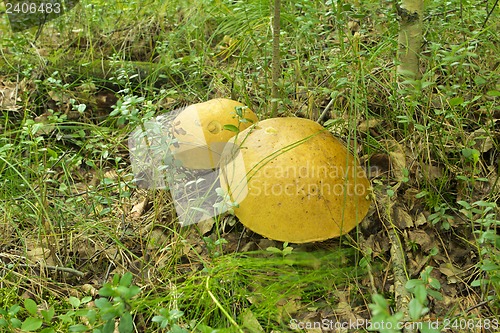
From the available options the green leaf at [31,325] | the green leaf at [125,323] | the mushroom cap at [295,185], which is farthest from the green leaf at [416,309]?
the green leaf at [31,325]

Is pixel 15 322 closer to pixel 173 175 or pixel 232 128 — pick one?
pixel 173 175

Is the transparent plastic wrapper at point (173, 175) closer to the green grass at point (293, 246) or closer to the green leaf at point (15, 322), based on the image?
the green grass at point (293, 246)

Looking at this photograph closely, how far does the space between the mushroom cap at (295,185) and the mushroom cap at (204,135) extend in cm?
25

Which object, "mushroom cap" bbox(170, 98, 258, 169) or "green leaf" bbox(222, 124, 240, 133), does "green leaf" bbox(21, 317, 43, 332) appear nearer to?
"mushroom cap" bbox(170, 98, 258, 169)

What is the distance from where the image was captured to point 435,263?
2.57 m

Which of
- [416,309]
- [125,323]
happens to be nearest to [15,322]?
[125,323]

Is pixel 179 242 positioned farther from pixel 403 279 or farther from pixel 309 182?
pixel 403 279

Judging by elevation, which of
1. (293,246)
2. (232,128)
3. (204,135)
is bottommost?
(293,246)

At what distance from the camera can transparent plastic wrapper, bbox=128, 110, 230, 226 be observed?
2785 mm

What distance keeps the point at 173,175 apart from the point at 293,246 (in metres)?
0.82

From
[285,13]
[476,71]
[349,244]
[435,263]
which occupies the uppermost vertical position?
[285,13]

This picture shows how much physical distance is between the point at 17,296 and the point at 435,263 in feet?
6.87

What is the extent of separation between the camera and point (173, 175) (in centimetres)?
291

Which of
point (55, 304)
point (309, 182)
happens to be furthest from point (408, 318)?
point (55, 304)
